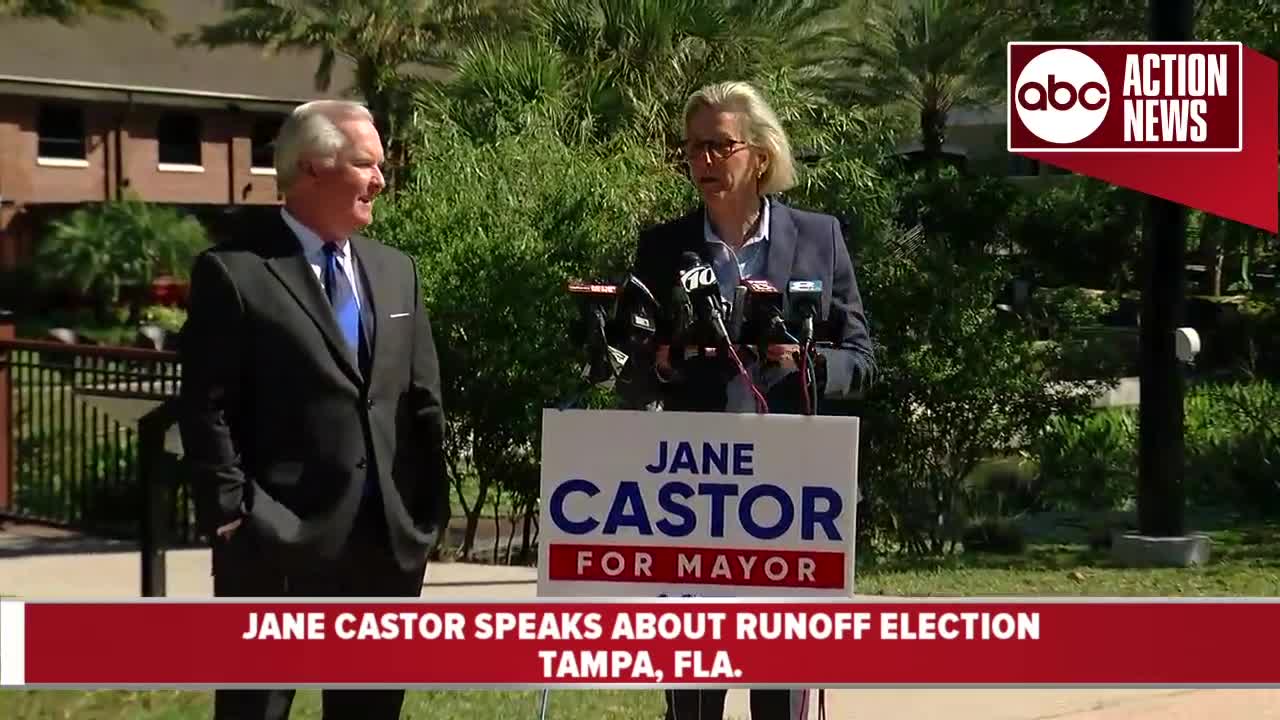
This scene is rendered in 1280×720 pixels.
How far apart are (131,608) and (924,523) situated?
879cm

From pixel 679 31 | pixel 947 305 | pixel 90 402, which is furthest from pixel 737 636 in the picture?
pixel 679 31

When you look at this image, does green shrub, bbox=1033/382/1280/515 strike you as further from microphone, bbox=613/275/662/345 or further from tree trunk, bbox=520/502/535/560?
microphone, bbox=613/275/662/345

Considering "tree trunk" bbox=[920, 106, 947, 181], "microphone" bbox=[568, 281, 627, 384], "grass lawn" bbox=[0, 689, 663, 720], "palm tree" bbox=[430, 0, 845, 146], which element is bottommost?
"grass lawn" bbox=[0, 689, 663, 720]

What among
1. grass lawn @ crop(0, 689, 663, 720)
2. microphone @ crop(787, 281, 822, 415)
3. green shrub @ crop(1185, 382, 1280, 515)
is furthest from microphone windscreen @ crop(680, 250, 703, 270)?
green shrub @ crop(1185, 382, 1280, 515)

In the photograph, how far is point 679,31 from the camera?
1742 centimetres

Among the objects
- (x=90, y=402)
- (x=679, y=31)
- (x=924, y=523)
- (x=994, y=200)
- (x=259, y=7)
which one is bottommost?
(x=924, y=523)

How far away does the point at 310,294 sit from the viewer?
4.71 metres

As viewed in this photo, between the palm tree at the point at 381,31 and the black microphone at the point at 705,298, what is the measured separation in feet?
117

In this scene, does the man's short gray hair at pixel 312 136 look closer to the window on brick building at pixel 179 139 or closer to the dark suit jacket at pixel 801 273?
the dark suit jacket at pixel 801 273

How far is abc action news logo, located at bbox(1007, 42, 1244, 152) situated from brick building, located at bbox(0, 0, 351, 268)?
40.2 meters

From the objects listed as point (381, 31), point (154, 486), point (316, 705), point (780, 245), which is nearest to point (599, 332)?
point (780, 245)

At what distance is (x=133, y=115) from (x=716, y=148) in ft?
175

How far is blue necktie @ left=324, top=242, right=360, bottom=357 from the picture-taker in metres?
4.78

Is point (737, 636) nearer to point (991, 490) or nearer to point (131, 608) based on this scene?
point (131, 608)
